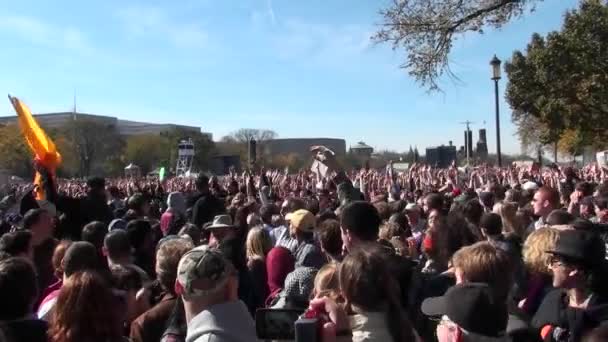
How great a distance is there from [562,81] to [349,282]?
29.8 meters

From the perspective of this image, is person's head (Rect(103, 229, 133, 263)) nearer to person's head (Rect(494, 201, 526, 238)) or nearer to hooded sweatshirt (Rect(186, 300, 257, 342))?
hooded sweatshirt (Rect(186, 300, 257, 342))

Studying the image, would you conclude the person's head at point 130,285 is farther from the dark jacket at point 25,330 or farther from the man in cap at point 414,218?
the man in cap at point 414,218

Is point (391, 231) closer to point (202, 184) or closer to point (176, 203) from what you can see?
point (202, 184)

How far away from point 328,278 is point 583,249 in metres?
1.41

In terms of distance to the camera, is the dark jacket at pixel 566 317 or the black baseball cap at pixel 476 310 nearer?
the black baseball cap at pixel 476 310

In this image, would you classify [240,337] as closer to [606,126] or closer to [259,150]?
[606,126]

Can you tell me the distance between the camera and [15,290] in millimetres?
3525

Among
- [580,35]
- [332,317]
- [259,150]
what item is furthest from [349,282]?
[259,150]

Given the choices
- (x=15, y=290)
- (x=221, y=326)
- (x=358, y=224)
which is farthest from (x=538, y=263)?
(x=15, y=290)

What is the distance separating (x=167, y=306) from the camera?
4.25 m

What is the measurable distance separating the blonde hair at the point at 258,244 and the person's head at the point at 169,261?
190 cm

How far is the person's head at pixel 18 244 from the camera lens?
226 inches

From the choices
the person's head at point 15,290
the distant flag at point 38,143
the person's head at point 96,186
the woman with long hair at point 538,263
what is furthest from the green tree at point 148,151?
the person's head at point 15,290

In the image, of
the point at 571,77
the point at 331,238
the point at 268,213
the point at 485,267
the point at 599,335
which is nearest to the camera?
the point at 599,335
